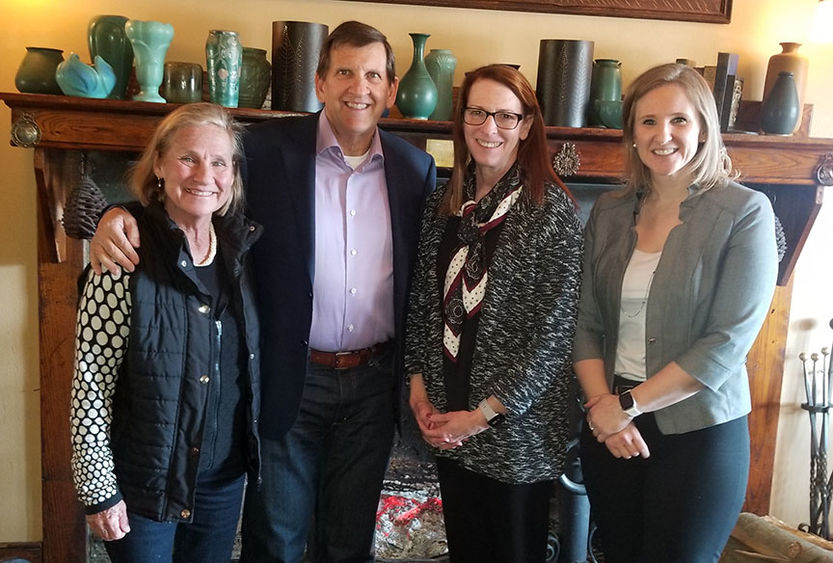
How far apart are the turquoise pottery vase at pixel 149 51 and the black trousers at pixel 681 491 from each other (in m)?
1.50

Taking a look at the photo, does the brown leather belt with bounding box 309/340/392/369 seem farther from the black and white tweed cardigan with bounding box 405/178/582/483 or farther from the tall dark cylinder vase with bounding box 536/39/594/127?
the tall dark cylinder vase with bounding box 536/39/594/127

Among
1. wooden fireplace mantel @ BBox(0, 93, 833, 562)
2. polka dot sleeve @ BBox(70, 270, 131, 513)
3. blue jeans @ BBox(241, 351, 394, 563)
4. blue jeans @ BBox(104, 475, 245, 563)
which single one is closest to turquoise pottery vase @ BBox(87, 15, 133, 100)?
wooden fireplace mantel @ BBox(0, 93, 833, 562)

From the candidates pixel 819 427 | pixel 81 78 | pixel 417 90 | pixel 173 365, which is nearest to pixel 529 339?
pixel 173 365

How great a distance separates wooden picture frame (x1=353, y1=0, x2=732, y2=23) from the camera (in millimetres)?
2430

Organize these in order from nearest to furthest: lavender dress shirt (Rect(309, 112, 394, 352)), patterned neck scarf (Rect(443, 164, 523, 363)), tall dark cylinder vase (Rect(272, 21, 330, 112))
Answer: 1. patterned neck scarf (Rect(443, 164, 523, 363))
2. lavender dress shirt (Rect(309, 112, 394, 352))
3. tall dark cylinder vase (Rect(272, 21, 330, 112))

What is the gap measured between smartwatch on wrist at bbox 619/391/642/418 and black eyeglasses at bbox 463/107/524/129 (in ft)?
1.95

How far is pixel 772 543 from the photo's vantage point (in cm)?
254

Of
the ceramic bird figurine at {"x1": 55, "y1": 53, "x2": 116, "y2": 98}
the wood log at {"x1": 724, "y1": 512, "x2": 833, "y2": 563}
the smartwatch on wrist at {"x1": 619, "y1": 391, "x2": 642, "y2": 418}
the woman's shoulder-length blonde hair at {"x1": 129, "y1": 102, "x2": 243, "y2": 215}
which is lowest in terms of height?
the wood log at {"x1": 724, "y1": 512, "x2": 833, "y2": 563}

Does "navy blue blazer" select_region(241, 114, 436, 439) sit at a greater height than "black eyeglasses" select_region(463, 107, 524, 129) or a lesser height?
lesser

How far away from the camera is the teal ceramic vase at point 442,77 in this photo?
2299 millimetres

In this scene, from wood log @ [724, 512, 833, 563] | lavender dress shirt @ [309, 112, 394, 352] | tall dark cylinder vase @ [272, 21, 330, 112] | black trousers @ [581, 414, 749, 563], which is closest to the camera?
black trousers @ [581, 414, 749, 563]

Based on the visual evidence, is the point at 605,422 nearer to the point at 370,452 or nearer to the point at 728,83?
the point at 370,452

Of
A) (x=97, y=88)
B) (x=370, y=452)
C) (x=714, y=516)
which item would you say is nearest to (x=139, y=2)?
(x=97, y=88)

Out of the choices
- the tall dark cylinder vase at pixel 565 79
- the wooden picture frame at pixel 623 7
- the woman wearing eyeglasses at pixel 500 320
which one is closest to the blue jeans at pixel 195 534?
the woman wearing eyeglasses at pixel 500 320
